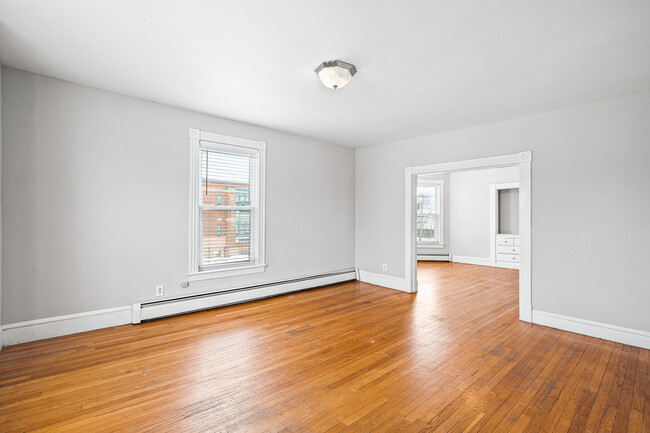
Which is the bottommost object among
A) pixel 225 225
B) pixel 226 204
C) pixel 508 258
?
pixel 508 258

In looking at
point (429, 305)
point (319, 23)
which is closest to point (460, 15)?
point (319, 23)

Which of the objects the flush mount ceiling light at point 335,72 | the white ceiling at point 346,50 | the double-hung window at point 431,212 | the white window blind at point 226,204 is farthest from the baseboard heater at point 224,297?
the double-hung window at point 431,212

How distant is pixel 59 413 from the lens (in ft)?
6.48

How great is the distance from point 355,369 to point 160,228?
290cm

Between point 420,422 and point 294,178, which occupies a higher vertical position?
point 294,178

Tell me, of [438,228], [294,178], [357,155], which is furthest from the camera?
[438,228]

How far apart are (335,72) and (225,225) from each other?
2.74 m

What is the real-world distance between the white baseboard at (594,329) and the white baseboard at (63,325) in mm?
5093

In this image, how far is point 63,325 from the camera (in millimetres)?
3152

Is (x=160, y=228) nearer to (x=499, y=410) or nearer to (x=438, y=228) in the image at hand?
(x=499, y=410)

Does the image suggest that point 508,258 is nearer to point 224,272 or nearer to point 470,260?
point 470,260

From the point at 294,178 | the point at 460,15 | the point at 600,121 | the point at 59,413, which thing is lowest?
the point at 59,413

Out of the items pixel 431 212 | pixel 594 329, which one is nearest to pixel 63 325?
pixel 594 329

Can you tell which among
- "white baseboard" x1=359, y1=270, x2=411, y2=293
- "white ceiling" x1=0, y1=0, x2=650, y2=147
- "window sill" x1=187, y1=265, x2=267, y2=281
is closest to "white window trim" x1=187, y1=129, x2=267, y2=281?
"window sill" x1=187, y1=265, x2=267, y2=281
